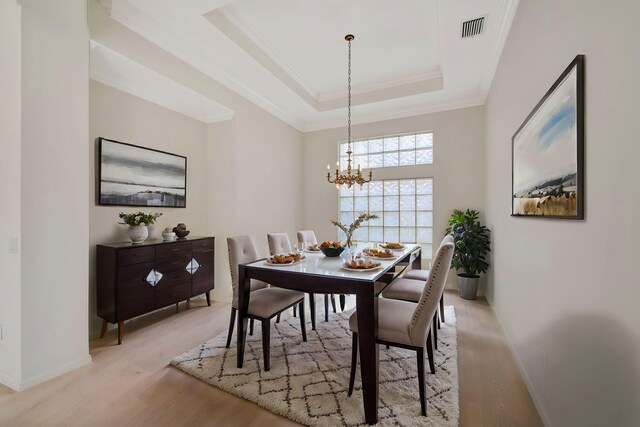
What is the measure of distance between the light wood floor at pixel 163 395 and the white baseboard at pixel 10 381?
0.04m

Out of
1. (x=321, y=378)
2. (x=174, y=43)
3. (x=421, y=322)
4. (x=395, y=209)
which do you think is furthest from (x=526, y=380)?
(x=174, y=43)

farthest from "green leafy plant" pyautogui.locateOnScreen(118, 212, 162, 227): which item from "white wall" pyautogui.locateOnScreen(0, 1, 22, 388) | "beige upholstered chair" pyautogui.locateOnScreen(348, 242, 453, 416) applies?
"beige upholstered chair" pyautogui.locateOnScreen(348, 242, 453, 416)

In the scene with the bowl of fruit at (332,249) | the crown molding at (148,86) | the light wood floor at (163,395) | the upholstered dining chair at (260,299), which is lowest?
the light wood floor at (163,395)

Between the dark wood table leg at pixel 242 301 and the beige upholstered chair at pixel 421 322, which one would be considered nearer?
the beige upholstered chair at pixel 421 322

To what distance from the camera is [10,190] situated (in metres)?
2.01

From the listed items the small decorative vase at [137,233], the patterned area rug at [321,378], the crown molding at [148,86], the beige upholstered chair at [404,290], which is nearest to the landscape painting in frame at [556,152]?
the beige upholstered chair at [404,290]

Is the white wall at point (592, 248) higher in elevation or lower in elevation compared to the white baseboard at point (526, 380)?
Result: higher

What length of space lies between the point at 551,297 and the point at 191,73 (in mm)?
3837

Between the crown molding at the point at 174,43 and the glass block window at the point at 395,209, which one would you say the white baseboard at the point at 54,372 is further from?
the glass block window at the point at 395,209

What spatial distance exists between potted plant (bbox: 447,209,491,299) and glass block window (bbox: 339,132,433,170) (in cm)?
129

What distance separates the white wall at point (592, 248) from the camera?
0.95 meters

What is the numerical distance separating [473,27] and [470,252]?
2.62 meters

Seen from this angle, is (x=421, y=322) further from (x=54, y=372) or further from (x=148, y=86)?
(x=148, y=86)

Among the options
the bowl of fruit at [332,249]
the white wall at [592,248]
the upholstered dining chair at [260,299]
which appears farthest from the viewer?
the bowl of fruit at [332,249]
